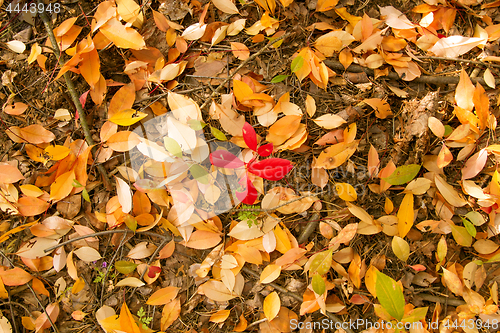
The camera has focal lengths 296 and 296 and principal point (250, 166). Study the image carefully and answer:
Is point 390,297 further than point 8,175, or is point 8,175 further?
point 8,175

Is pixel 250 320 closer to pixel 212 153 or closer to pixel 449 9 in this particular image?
pixel 212 153

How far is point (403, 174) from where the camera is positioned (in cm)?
113

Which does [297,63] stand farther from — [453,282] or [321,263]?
[453,282]

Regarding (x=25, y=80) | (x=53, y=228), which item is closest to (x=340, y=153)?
(x=53, y=228)

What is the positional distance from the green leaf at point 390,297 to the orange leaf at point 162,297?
762mm

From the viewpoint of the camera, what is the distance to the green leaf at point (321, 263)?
1083mm

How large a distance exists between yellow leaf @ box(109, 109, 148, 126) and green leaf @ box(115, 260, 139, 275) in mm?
533

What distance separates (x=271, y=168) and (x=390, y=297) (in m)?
0.62

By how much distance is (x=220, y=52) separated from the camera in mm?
1203

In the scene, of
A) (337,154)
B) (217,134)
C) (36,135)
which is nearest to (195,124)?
(217,134)

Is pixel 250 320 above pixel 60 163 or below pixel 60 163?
below

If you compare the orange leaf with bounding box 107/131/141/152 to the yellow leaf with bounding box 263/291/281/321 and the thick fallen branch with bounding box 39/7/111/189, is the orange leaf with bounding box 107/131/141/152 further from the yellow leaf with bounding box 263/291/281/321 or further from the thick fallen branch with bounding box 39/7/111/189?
the yellow leaf with bounding box 263/291/281/321

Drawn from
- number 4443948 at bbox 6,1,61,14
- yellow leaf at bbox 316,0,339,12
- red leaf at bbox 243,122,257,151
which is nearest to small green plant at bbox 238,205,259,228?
red leaf at bbox 243,122,257,151

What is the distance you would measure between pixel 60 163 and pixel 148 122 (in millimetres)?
375
